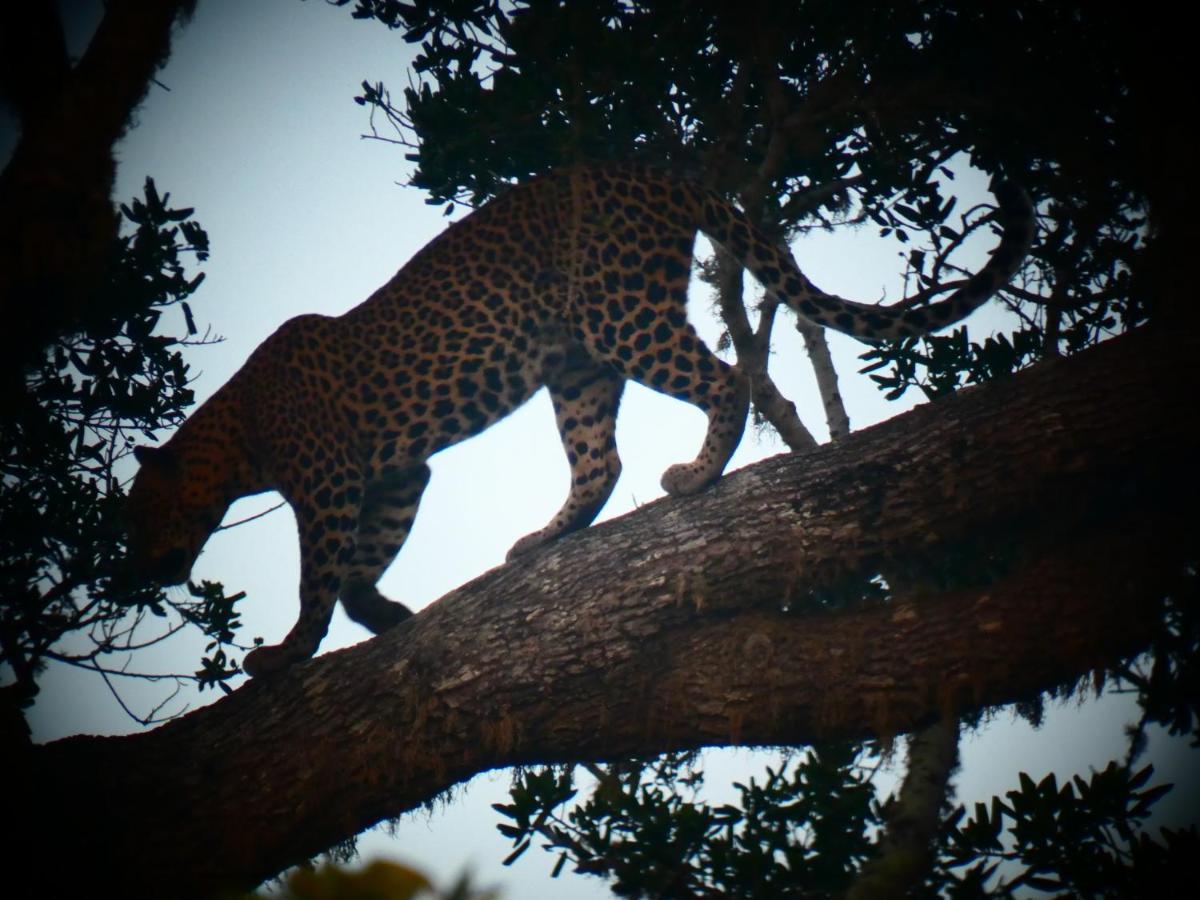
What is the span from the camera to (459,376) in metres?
5.56

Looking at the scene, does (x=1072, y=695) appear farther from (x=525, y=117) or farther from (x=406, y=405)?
(x=525, y=117)

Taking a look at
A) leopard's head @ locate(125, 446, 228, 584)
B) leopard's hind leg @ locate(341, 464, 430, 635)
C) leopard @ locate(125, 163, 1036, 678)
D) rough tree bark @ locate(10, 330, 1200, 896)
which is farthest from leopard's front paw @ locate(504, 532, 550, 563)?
leopard's head @ locate(125, 446, 228, 584)

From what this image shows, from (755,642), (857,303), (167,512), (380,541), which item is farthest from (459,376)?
(755,642)

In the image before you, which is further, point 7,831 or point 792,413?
point 792,413

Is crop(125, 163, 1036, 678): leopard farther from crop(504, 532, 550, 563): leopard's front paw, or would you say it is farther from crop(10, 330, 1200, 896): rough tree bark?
crop(10, 330, 1200, 896): rough tree bark

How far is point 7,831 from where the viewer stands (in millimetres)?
3932

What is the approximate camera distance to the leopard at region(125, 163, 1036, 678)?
5211 millimetres

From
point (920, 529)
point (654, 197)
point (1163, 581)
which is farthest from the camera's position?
point (654, 197)

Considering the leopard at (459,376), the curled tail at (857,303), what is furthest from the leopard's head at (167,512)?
the curled tail at (857,303)

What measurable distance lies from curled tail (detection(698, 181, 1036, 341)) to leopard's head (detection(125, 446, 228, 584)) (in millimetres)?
3218

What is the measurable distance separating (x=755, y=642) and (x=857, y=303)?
1.84 meters

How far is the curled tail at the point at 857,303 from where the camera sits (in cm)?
462

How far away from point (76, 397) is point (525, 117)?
2.96 m

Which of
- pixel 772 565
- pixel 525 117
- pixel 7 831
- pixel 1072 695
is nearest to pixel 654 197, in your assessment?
pixel 525 117
